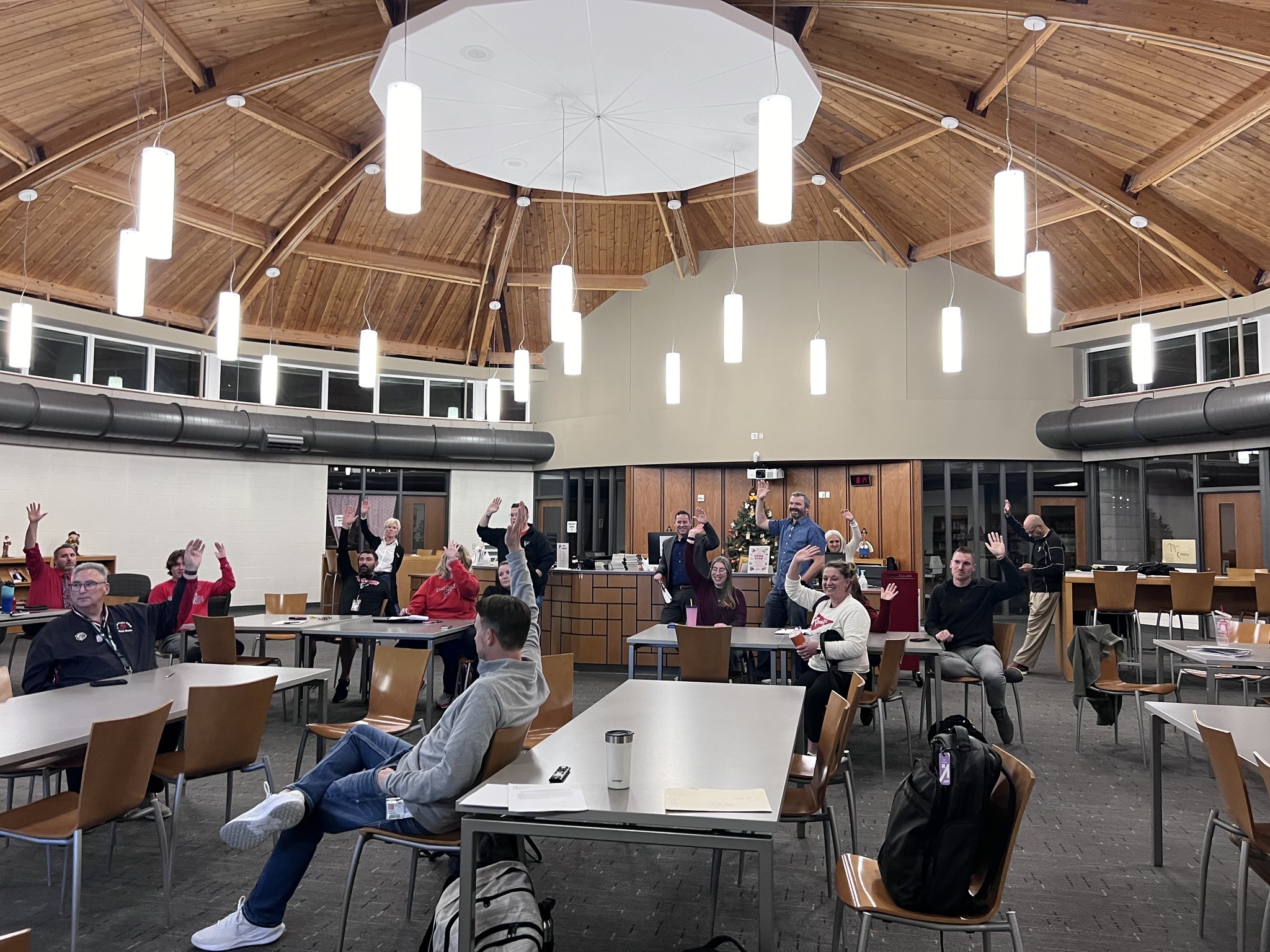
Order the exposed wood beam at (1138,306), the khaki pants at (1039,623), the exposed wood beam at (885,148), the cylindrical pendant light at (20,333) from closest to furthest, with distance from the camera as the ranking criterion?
the cylindrical pendant light at (20,333) → the khaki pants at (1039,623) → the exposed wood beam at (885,148) → the exposed wood beam at (1138,306)

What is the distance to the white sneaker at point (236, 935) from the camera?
3145 mm

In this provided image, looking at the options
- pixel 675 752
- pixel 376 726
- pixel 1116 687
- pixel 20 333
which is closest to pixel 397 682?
pixel 376 726

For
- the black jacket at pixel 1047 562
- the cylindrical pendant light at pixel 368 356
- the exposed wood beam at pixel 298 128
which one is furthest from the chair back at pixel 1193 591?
the exposed wood beam at pixel 298 128

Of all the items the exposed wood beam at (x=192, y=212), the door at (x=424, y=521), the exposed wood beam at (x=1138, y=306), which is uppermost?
the exposed wood beam at (x=192, y=212)

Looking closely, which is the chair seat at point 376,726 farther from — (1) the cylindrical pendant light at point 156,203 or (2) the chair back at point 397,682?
(1) the cylindrical pendant light at point 156,203

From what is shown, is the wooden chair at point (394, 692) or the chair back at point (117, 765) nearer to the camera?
the chair back at point (117, 765)

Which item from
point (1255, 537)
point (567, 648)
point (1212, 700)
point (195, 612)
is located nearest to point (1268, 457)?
point (1255, 537)

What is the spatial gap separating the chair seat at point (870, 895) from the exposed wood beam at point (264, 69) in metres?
7.74

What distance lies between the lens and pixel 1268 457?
467 inches

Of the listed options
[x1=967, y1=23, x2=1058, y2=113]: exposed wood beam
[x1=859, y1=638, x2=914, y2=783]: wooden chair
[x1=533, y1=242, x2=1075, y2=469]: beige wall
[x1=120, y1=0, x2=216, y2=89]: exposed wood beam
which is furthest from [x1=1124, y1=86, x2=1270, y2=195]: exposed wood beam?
[x1=120, y1=0, x2=216, y2=89]: exposed wood beam

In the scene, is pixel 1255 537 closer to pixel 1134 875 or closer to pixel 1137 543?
pixel 1137 543

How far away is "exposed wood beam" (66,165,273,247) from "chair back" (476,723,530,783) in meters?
10.4

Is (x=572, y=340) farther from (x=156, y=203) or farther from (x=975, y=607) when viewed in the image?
(x=975, y=607)

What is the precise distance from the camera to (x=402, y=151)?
4.63 m
